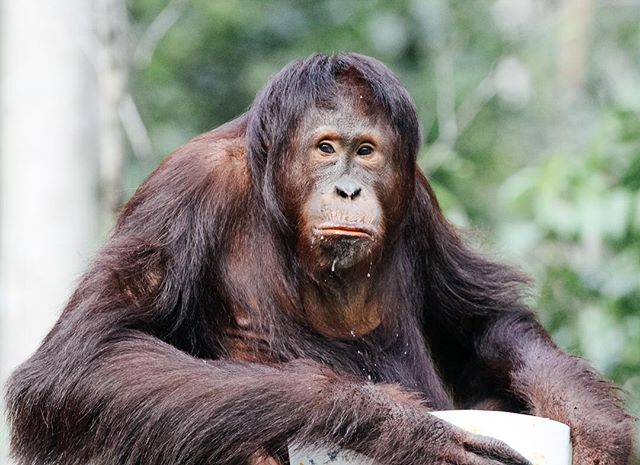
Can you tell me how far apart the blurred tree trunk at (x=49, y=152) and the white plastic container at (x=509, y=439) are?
507 centimetres

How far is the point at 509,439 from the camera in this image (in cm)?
432

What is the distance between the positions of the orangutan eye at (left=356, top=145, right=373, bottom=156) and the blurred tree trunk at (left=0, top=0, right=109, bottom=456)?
451 cm

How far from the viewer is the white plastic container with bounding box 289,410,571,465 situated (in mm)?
4305

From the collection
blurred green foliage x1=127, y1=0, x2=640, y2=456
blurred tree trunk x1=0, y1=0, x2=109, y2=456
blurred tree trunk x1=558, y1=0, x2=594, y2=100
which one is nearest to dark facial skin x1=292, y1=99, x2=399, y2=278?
blurred tree trunk x1=0, y1=0, x2=109, y2=456

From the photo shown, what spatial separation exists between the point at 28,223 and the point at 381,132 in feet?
15.9

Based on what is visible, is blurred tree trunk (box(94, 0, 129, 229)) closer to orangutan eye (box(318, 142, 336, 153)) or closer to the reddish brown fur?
the reddish brown fur

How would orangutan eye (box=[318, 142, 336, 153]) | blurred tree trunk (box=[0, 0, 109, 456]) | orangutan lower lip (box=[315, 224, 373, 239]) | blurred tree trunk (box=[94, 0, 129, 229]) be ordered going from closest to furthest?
orangutan lower lip (box=[315, 224, 373, 239]), orangutan eye (box=[318, 142, 336, 153]), blurred tree trunk (box=[94, 0, 129, 229]), blurred tree trunk (box=[0, 0, 109, 456])

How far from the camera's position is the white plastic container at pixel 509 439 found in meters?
4.30

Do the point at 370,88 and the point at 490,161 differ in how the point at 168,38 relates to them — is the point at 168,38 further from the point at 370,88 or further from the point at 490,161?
the point at 370,88

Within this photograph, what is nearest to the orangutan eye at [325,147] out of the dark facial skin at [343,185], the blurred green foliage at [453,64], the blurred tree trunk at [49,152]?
the dark facial skin at [343,185]

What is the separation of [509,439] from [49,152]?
566cm

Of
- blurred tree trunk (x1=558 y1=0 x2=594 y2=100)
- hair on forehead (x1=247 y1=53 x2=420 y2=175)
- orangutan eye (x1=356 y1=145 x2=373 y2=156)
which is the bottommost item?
blurred tree trunk (x1=558 y1=0 x2=594 y2=100)

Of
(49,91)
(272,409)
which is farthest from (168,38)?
(272,409)

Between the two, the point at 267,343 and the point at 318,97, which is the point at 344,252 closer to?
the point at 267,343
